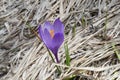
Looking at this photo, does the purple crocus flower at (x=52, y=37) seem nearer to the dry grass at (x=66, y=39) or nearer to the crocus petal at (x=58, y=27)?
the crocus petal at (x=58, y=27)

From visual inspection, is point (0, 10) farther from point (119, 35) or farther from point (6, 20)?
point (119, 35)

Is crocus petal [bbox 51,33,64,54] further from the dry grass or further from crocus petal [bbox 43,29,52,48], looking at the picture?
the dry grass

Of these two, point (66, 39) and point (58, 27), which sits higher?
point (58, 27)

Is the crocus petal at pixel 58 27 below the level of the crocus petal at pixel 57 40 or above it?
above

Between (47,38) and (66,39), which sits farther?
(66,39)

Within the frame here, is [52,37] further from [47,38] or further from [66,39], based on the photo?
[66,39]

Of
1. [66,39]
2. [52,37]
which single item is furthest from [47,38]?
[66,39]

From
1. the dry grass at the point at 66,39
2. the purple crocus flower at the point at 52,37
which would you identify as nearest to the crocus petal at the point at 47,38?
the purple crocus flower at the point at 52,37

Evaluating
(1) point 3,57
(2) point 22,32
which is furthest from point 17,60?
(2) point 22,32
